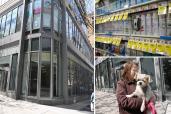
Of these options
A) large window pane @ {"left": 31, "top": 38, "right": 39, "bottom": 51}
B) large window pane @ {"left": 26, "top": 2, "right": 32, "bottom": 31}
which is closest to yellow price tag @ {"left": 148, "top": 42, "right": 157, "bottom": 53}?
large window pane @ {"left": 31, "top": 38, "right": 39, "bottom": 51}

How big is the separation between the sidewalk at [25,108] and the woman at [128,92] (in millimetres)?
611

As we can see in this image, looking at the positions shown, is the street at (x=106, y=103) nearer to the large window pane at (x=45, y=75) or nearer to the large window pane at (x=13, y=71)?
the large window pane at (x=45, y=75)

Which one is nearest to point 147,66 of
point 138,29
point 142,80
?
point 138,29

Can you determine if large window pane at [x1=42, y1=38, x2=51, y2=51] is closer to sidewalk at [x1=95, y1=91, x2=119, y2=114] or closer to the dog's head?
sidewalk at [x1=95, y1=91, x2=119, y2=114]

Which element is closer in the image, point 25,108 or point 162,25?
point 162,25

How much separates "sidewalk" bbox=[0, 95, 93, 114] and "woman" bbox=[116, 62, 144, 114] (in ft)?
2.01

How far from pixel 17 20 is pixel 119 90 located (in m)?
1.36

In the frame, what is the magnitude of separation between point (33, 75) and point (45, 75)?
0.12 m

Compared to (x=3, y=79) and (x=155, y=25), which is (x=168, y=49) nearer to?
(x=155, y=25)

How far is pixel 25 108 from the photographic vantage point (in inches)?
97.0

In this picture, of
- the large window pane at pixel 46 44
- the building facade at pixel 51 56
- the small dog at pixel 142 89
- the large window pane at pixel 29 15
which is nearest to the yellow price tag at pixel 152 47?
the small dog at pixel 142 89

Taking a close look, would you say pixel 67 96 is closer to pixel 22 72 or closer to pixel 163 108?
pixel 22 72

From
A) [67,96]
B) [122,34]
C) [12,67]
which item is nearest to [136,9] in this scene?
[122,34]

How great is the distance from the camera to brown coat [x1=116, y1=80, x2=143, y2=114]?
1621mm
